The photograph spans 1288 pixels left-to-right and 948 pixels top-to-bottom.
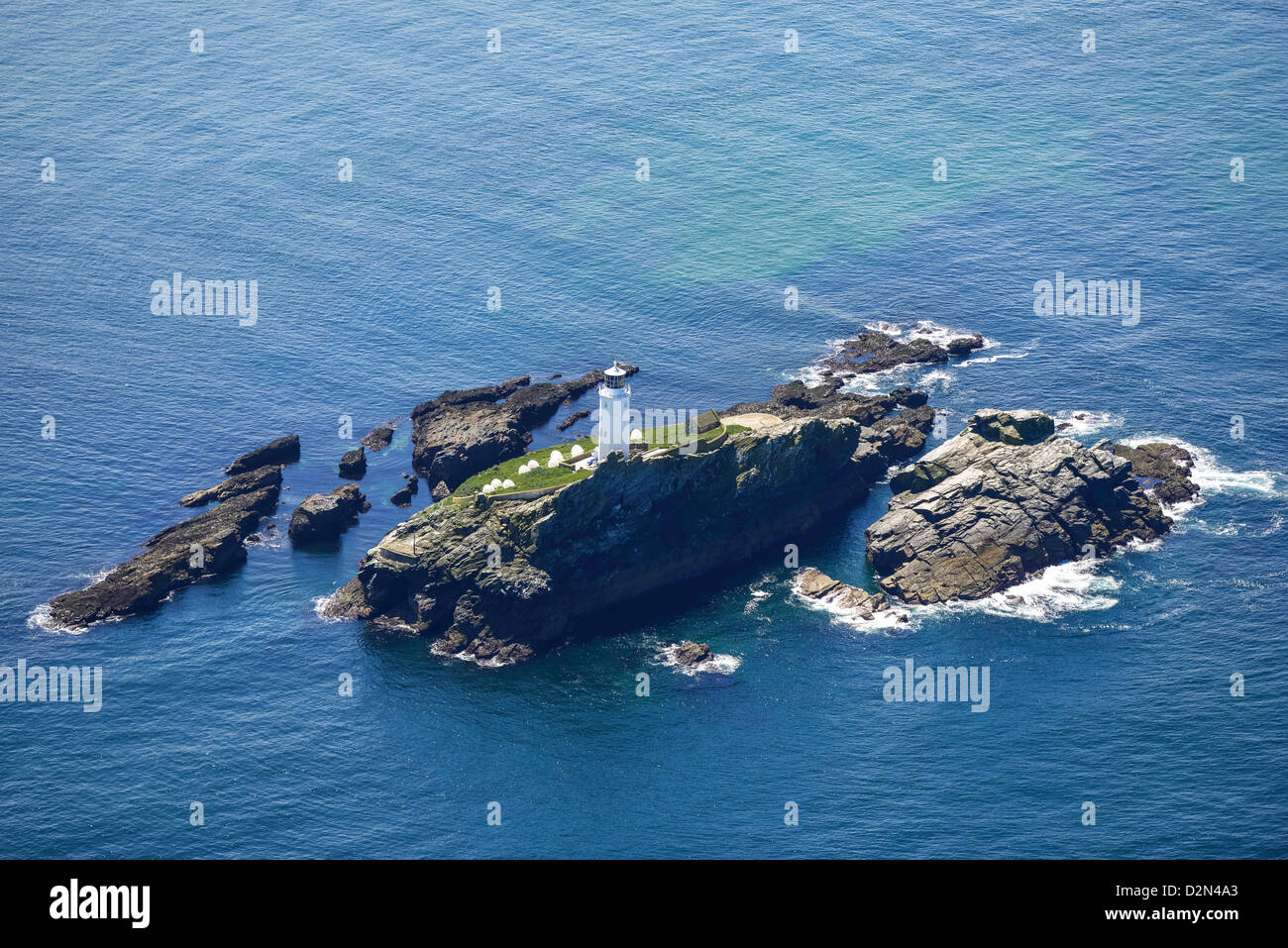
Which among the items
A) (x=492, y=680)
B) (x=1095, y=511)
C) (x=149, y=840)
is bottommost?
(x=149, y=840)

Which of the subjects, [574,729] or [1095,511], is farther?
[1095,511]

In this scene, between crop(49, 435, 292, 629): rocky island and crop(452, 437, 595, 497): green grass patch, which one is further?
crop(49, 435, 292, 629): rocky island

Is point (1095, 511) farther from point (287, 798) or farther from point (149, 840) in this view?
point (149, 840)

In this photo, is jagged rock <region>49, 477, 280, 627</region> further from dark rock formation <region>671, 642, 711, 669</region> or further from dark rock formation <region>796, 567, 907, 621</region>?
dark rock formation <region>796, 567, 907, 621</region>

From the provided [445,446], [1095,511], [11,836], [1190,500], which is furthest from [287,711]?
[1190,500]

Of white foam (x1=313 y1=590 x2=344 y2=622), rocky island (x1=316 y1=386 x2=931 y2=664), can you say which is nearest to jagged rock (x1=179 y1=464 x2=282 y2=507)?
white foam (x1=313 y1=590 x2=344 y2=622)

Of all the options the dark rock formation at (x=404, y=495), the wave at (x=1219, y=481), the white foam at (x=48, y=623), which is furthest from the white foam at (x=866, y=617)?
the white foam at (x=48, y=623)

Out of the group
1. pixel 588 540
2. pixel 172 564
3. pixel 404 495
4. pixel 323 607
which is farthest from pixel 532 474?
pixel 172 564

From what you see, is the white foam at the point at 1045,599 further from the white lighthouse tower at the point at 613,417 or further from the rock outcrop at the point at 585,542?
the white lighthouse tower at the point at 613,417

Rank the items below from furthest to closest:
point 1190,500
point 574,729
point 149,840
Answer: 1. point 1190,500
2. point 574,729
3. point 149,840
